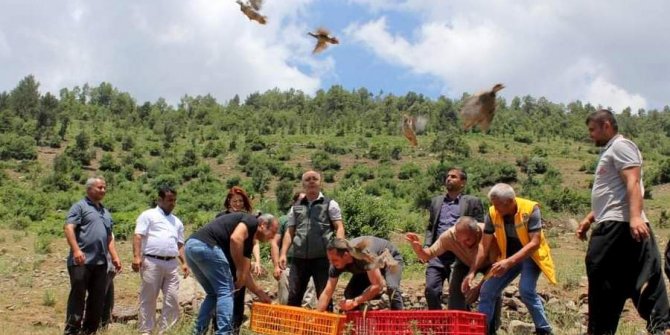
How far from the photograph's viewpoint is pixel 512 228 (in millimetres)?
5164

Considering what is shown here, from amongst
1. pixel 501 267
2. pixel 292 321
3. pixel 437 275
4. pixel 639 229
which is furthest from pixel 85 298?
pixel 639 229

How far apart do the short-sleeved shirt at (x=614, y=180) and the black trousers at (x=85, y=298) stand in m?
3.89

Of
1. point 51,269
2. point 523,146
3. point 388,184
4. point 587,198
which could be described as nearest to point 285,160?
point 388,184

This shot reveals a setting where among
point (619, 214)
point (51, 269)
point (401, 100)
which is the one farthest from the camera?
point (401, 100)

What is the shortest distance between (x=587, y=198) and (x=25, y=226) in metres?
22.8

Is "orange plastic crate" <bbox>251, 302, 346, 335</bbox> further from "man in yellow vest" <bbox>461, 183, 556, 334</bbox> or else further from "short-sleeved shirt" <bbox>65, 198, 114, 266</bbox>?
"short-sleeved shirt" <bbox>65, 198, 114, 266</bbox>

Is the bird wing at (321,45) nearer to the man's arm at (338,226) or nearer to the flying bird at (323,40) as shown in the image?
the flying bird at (323,40)

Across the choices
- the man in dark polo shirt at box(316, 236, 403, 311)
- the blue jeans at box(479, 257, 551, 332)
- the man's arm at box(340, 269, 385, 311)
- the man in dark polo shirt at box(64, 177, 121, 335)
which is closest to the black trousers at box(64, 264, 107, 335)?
the man in dark polo shirt at box(64, 177, 121, 335)

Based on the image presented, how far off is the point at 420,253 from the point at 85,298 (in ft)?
9.12

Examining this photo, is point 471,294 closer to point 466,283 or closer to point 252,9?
point 466,283

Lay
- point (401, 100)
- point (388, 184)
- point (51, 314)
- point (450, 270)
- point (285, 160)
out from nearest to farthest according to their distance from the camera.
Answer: point (450, 270), point (51, 314), point (388, 184), point (285, 160), point (401, 100)

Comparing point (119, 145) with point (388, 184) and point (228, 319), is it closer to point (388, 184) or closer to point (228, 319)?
point (388, 184)

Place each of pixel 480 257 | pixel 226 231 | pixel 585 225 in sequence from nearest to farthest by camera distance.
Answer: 1. pixel 585 225
2. pixel 480 257
3. pixel 226 231

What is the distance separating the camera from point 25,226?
25766mm
